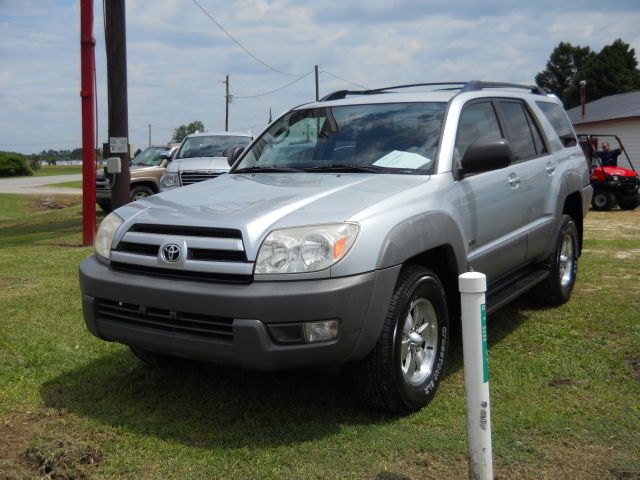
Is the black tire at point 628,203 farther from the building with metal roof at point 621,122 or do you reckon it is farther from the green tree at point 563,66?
the green tree at point 563,66

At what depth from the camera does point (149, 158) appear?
18016 millimetres

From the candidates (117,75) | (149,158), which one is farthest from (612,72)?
(117,75)

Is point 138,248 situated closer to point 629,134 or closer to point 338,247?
point 338,247

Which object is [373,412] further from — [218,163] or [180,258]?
[218,163]

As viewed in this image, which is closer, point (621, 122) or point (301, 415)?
point (301, 415)

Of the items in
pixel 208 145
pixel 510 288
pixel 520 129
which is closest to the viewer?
pixel 510 288

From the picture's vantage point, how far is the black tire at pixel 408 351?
3.55 m

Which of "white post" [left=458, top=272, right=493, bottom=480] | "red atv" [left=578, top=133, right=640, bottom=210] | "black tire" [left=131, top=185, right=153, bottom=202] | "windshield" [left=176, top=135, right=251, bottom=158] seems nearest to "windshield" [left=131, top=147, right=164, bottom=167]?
"black tire" [left=131, top=185, right=153, bottom=202]

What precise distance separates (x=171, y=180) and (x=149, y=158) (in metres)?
5.75

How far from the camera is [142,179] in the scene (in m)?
16.3

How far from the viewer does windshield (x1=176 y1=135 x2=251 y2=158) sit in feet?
44.5

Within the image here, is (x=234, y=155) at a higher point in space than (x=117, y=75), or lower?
Result: lower

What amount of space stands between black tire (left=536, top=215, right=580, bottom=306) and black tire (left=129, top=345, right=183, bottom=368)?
316 cm

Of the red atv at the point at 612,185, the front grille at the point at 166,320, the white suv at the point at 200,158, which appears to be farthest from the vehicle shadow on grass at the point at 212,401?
the red atv at the point at 612,185
